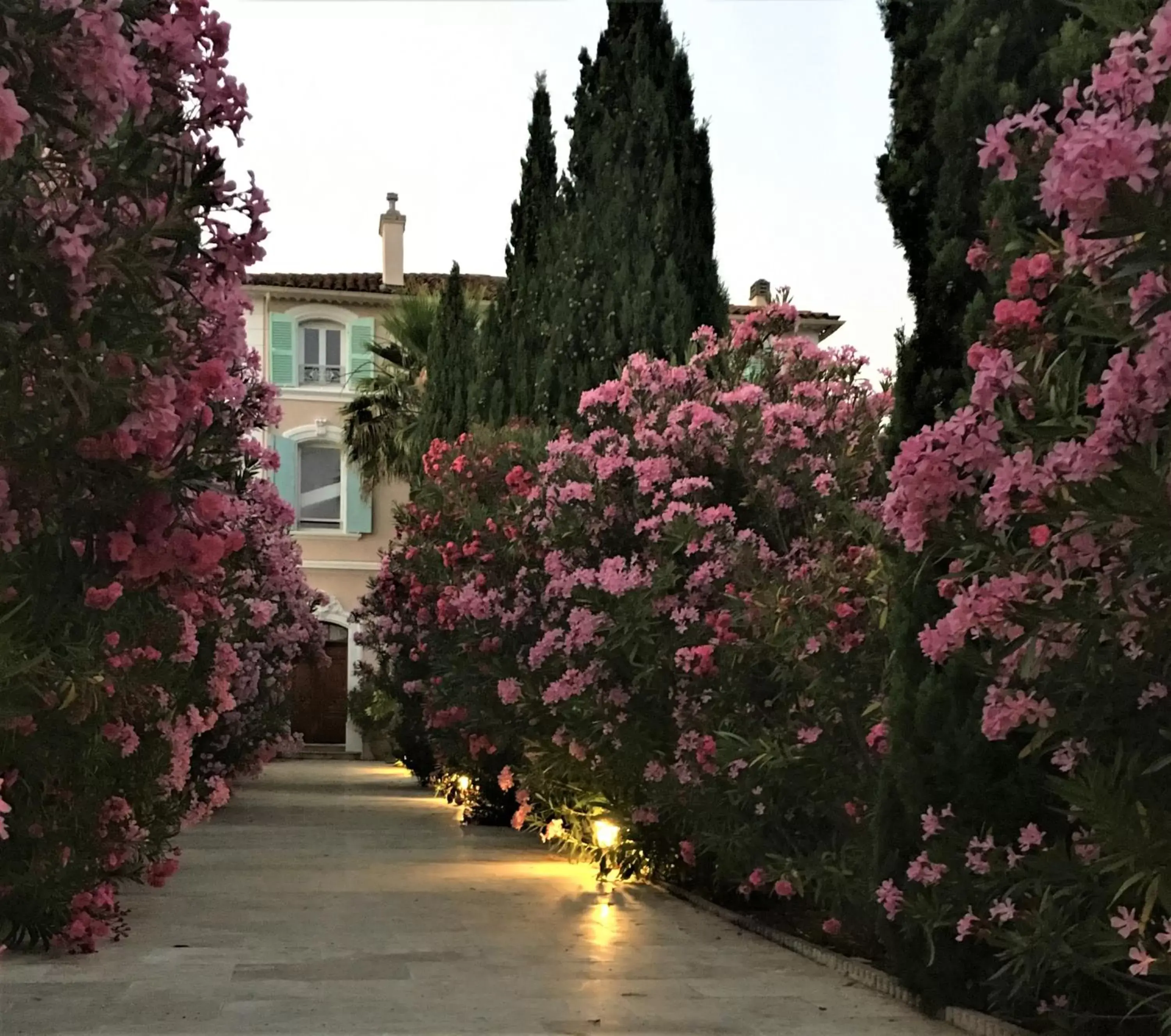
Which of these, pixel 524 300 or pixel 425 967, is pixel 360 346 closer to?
pixel 524 300

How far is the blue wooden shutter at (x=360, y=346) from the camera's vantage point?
109 feet

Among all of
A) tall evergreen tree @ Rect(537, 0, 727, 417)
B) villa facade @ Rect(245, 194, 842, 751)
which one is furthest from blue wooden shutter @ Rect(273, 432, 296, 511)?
tall evergreen tree @ Rect(537, 0, 727, 417)

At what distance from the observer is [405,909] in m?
9.23

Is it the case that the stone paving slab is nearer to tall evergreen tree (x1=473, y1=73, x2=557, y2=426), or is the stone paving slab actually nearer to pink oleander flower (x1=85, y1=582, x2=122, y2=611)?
pink oleander flower (x1=85, y1=582, x2=122, y2=611)

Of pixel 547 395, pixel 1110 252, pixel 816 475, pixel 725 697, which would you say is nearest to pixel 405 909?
pixel 725 697

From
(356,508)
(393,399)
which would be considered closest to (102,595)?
(393,399)

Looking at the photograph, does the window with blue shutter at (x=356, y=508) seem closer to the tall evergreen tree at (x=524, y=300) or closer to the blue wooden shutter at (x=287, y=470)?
the blue wooden shutter at (x=287, y=470)

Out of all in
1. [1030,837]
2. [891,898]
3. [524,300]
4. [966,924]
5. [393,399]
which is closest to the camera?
[1030,837]

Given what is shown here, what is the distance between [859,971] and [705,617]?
112 inches

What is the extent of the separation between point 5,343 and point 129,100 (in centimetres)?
70

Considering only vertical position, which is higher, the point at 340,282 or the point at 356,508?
the point at 340,282

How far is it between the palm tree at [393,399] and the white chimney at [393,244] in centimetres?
835

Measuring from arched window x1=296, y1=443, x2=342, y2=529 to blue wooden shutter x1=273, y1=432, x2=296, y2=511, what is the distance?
199 millimetres

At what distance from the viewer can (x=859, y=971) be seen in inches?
271
